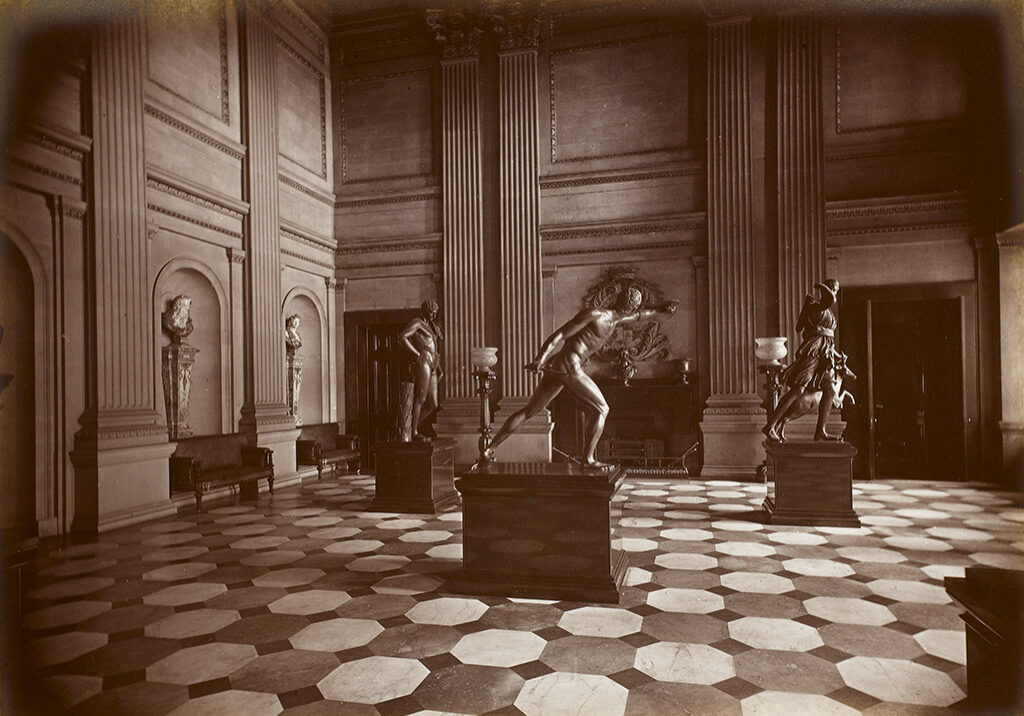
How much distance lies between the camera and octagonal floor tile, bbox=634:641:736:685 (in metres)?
2.90

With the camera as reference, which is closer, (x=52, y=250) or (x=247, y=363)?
(x=52, y=250)

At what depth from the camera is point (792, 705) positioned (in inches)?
103

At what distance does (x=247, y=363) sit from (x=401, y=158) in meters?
4.80

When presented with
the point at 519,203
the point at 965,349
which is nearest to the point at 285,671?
the point at 519,203

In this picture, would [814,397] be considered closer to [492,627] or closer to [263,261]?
[492,627]

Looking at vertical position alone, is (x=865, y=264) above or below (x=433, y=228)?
below

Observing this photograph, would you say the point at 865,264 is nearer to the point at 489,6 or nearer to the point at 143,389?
the point at 489,6

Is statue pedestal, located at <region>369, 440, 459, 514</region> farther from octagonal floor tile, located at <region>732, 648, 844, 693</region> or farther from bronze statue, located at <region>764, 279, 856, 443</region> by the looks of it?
octagonal floor tile, located at <region>732, 648, 844, 693</region>

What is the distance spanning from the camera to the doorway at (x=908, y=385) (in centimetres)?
903

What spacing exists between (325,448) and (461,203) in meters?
4.79

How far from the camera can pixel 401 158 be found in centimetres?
1150

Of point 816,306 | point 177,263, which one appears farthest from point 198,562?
point 816,306

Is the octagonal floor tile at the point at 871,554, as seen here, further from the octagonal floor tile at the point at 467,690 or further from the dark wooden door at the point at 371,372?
the dark wooden door at the point at 371,372

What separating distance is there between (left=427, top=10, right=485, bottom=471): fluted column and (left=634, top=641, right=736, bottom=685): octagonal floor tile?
7808 millimetres
